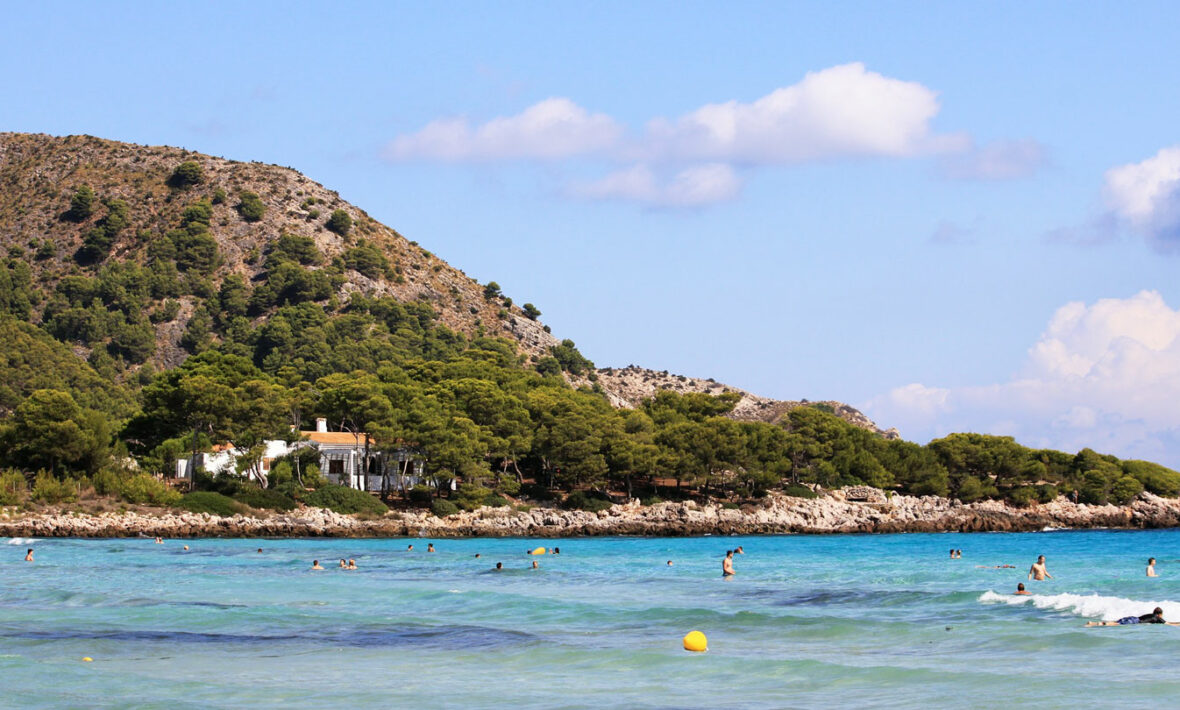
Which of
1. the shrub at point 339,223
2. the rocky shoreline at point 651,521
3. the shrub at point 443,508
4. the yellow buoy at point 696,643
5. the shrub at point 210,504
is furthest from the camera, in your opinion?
the shrub at point 339,223

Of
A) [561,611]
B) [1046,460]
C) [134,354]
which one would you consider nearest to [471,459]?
[561,611]

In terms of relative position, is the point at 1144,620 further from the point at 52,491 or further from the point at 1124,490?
the point at 1124,490

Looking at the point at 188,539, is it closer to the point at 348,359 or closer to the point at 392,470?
the point at 392,470

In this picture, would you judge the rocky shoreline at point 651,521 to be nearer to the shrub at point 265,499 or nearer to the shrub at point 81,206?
the shrub at point 265,499

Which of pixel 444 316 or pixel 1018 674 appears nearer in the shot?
pixel 1018 674

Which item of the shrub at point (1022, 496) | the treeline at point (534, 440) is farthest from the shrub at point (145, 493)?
the shrub at point (1022, 496)

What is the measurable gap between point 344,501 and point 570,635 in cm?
5476

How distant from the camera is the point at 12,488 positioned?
73.8 meters

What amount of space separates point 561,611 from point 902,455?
80.5 meters

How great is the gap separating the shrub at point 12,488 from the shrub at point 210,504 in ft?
29.0

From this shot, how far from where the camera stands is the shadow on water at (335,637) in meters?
27.6

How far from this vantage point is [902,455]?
110m

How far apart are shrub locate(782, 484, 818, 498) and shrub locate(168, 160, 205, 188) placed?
112 metres

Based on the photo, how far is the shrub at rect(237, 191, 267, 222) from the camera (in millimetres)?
174250
